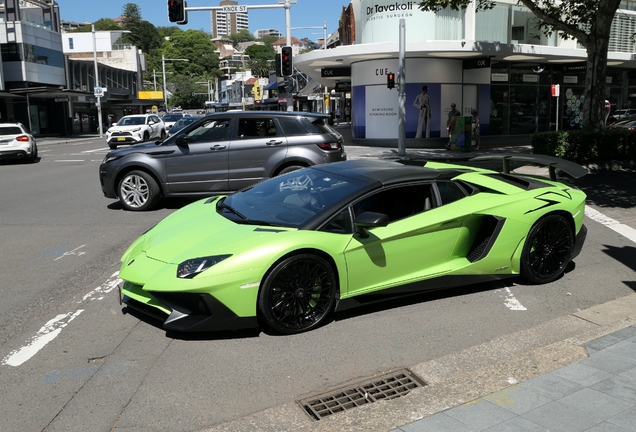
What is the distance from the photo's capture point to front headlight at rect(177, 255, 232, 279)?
188 inches

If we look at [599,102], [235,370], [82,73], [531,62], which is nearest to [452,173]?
[235,370]

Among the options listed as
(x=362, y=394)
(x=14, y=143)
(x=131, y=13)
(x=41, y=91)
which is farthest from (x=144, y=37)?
(x=362, y=394)

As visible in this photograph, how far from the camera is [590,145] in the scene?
50.9 ft

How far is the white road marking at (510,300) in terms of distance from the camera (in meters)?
5.84

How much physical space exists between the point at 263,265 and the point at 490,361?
1.83 m

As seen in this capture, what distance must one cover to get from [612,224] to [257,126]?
6209 mm

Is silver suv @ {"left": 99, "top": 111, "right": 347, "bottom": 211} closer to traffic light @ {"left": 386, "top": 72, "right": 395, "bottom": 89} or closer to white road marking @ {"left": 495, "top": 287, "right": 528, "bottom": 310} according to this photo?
white road marking @ {"left": 495, "top": 287, "right": 528, "bottom": 310}

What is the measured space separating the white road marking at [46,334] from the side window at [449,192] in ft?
11.5

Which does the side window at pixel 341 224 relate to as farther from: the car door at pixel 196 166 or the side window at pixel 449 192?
the car door at pixel 196 166

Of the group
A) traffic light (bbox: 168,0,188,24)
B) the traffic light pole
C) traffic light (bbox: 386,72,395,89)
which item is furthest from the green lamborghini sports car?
traffic light (bbox: 168,0,188,24)

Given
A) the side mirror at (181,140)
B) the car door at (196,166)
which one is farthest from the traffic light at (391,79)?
the side mirror at (181,140)

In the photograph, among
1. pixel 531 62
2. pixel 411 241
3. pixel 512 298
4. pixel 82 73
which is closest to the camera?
pixel 411 241

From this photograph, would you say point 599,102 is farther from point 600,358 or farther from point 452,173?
point 600,358

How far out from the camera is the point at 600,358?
445 cm
